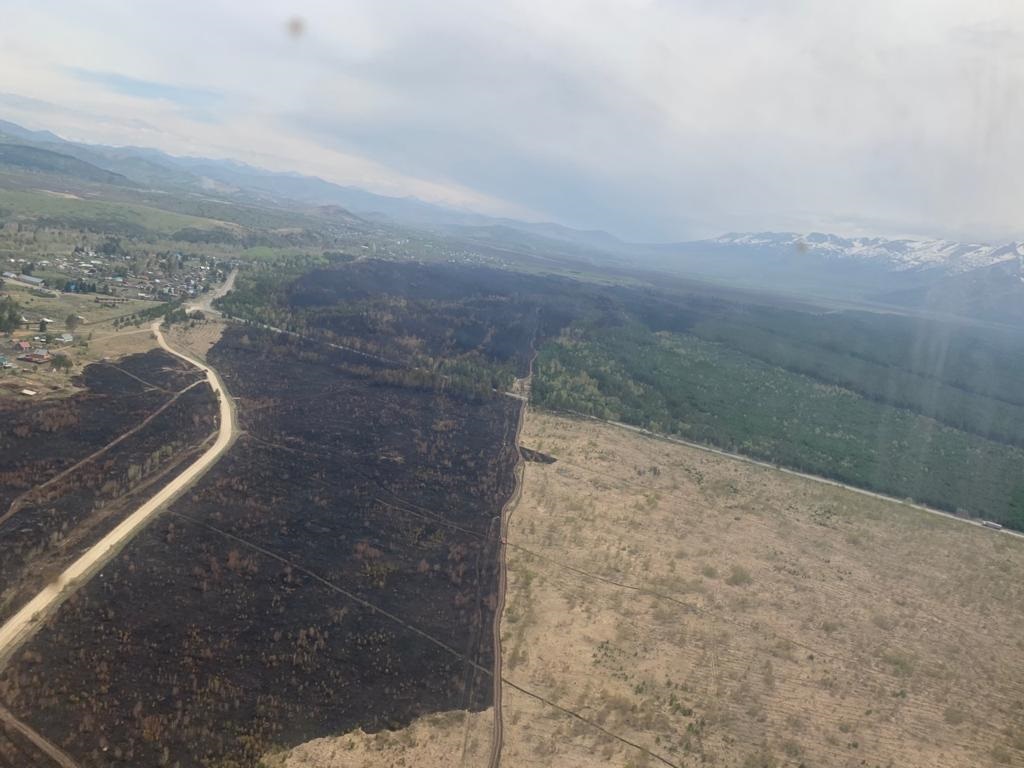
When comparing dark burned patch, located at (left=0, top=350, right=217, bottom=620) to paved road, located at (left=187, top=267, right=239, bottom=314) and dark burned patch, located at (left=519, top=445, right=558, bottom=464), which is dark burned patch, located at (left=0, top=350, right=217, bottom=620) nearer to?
dark burned patch, located at (left=519, top=445, right=558, bottom=464)

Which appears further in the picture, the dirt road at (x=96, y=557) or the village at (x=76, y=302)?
the village at (x=76, y=302)

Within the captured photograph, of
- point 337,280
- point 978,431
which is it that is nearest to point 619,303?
point 337,280

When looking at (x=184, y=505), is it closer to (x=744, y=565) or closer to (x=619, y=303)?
(x=744, y=565)

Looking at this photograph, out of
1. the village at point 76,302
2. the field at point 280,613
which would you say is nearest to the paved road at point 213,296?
the village at point 76,302

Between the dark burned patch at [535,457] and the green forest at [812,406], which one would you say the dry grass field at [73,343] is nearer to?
the dark burned patch at [535,457]

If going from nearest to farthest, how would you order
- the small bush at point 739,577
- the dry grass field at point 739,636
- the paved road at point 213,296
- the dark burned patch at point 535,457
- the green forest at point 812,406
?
the dry grass field at point 739,636 → the small bush at point 739,577 → the dark burned patch at point 535,457 → the green forest at point 812,406 → the paved road at point 213,296

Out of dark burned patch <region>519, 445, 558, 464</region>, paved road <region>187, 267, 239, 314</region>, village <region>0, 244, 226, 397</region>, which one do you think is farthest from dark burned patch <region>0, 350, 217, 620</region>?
paved road <region>187, 267, 239, 314</region>

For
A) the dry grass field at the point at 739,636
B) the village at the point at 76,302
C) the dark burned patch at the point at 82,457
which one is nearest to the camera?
the dry grass field at the point at 739,636
